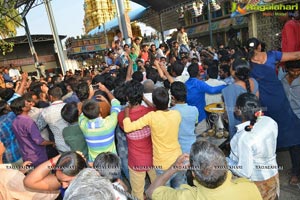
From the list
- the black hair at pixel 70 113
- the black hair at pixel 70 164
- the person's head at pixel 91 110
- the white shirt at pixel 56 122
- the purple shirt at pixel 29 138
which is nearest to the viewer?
the black hair at pixel 70 164

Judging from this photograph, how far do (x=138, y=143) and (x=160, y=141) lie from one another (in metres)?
0.29

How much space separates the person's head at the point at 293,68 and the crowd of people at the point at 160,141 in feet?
0.05

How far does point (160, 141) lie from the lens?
257 cm

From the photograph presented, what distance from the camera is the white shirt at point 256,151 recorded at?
2.01m

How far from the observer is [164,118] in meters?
2.49

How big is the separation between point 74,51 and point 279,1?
2160 cm

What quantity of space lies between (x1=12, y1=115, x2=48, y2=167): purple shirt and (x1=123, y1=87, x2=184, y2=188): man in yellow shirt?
1306mm

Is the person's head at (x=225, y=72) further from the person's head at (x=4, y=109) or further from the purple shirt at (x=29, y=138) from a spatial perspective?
the person's head at (x=4, y=109)

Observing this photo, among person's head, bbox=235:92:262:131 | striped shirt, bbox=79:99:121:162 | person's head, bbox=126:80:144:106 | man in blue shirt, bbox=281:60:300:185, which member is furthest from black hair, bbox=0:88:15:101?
man in blue shirt, bbox=281:60:300:185

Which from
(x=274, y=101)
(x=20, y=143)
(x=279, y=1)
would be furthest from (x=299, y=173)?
(x=279, y=1)

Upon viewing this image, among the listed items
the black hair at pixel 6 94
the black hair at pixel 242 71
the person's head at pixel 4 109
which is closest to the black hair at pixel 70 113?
the person's head at pixel 4 109

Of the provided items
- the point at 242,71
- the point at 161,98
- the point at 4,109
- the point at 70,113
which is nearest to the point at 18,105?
the point at 4,109

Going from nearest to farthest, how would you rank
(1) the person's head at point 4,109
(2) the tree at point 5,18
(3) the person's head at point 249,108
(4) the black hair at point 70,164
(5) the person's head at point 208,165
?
1. (5) the person's head at point 208,165
2. (4) the black hair at point 70,164
3. (3) the person's head at point 249,108
4. (1) the person's head at point 4,109
5. (2) the tree at point 5,18

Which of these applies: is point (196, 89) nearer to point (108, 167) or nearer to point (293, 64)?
point (293, 64)
